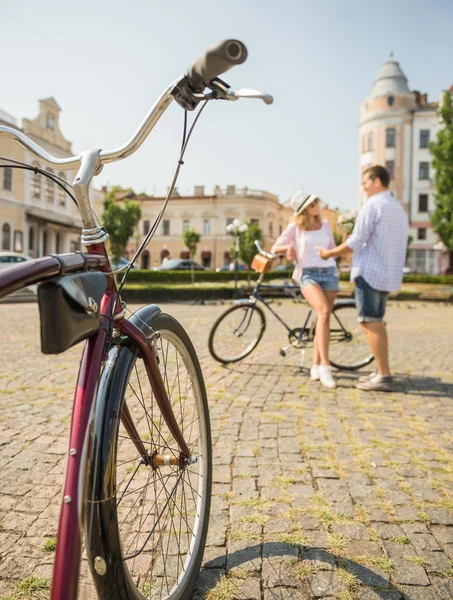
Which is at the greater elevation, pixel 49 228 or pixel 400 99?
pixel 400 99

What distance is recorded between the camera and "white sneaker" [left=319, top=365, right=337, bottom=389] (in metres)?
5.73

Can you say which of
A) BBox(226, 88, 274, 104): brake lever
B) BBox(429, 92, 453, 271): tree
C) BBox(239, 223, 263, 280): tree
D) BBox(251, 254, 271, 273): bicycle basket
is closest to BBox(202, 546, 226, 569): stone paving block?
BBox(226, 88, 274, 104): brake lever

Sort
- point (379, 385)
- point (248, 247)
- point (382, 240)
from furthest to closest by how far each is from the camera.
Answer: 1. point (248, 247)
2. point (379, 385)
3. point (382, 240)

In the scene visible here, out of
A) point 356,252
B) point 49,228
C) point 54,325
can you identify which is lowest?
point 54,325

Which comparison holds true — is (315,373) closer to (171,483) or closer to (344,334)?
(344,334)

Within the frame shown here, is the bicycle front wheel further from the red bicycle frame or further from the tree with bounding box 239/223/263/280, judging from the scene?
the tree with bounding box 239/223/263/280

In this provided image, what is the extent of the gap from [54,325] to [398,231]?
4625 mm

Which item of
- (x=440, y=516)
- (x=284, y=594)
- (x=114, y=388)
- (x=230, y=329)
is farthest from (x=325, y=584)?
(x=230, y=329)

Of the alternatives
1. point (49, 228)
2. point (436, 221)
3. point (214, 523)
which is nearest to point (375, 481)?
point (214, 523)

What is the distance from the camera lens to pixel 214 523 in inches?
105

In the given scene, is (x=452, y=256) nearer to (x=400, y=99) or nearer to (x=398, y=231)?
(x=400, y=99)

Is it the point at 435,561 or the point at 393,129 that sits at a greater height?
the point at 393,129

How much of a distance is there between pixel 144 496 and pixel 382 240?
12.6 feet

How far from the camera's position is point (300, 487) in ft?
10.2
